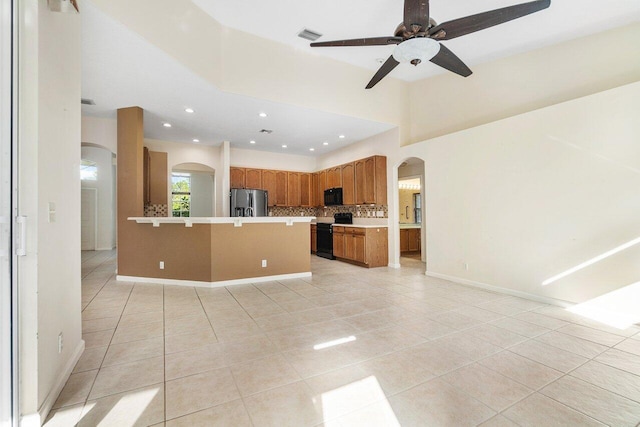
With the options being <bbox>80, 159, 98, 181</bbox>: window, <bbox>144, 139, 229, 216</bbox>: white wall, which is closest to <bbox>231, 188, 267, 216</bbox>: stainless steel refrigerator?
<bbox>144, 139, 229, 216</bbox>: white wall

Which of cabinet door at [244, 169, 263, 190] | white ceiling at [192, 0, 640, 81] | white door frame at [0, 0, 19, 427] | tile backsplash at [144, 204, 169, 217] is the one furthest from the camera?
cabinet door at [244, 169, 263, 190]

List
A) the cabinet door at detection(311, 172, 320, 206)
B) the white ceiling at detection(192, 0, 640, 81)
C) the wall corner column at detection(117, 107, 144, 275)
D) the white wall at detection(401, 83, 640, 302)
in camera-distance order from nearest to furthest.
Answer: the white wall at detection(401, 83, 640, 302) < the white ceiling at detection(192, 0, 640, 81) < the wall corner column at detection(117, 107, 144, 275) < the cabinet door at detection(311, 172, 320, 206)

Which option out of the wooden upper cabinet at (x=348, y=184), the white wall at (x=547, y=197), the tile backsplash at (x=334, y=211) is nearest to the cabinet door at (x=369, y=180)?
the tile backsplash at (x=334, y=211)

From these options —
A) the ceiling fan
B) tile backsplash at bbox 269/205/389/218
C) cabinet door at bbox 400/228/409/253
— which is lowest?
cabinet door at bbox 400/228/409/253

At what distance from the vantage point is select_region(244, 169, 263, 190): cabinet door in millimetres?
7441

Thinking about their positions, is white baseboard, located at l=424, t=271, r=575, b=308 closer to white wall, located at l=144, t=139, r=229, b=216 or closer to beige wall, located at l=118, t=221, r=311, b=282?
beige wall, located at l=118, t=221, r=311, b=282

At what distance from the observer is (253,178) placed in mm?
7523

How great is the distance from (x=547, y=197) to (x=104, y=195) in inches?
442

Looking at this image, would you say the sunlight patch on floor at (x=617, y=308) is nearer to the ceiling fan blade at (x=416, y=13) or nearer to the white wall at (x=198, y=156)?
the ceiling fan blade at (x=416, y=13)

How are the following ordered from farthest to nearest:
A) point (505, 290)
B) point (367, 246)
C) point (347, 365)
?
1. point (367, 246)
2. point (505, 290)
3. point (347, 365)

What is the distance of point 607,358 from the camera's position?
226 centimetres

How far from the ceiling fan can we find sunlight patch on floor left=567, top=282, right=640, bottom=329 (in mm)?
3063

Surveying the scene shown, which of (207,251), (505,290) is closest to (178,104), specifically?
(207,251)

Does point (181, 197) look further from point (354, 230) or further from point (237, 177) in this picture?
point (354, 230)
